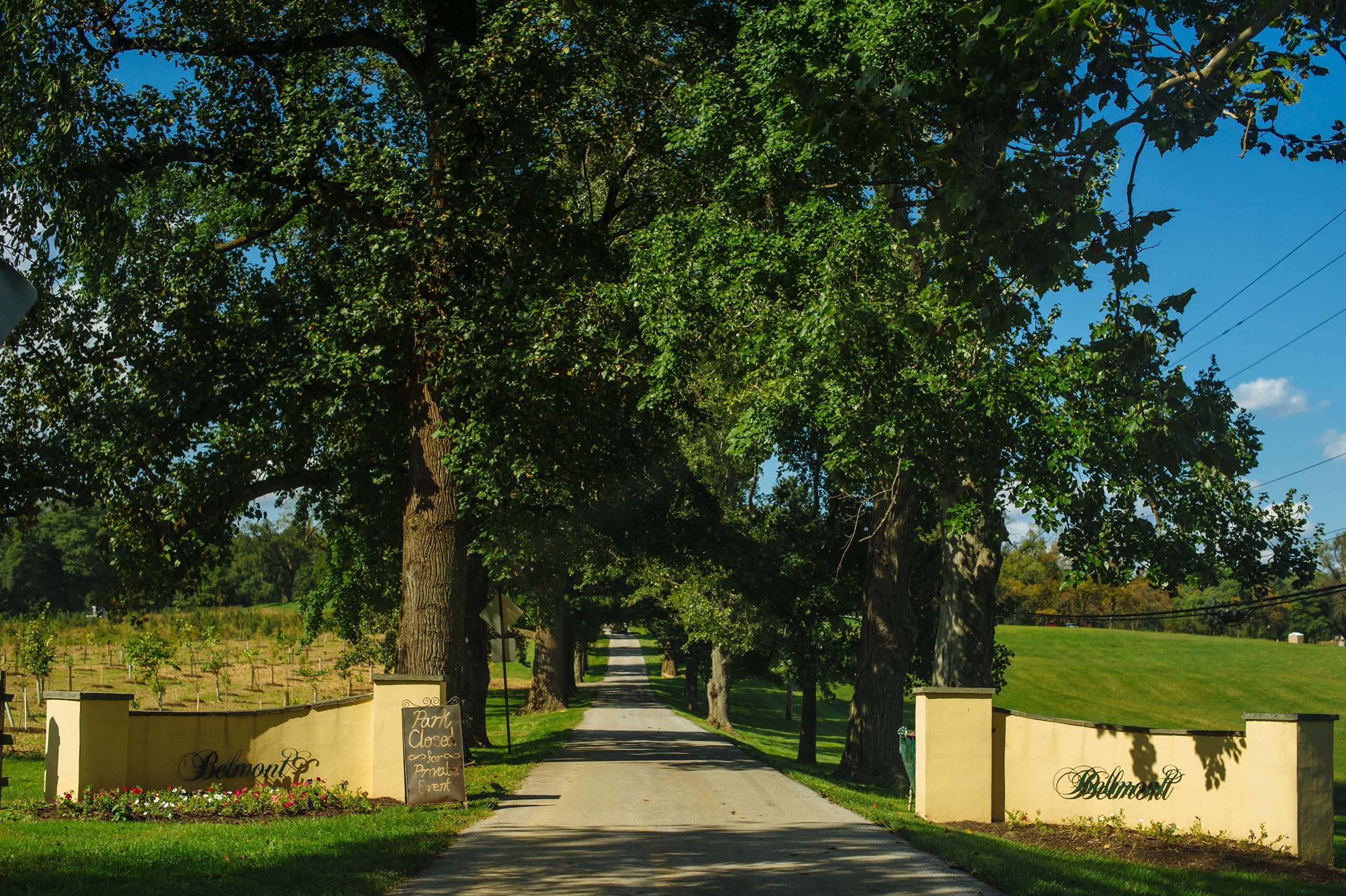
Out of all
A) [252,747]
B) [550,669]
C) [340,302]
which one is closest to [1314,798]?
[252,747]

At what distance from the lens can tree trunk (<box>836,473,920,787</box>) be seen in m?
19.3

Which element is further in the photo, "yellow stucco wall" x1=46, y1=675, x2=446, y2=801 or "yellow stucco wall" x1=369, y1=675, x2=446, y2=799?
"yellow stucco wall" x1=369, y1=675, x2=446, y2=799

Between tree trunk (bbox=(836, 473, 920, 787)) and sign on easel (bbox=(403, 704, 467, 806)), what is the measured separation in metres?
10.3

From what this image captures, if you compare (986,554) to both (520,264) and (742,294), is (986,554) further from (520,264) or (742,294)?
(520,264)

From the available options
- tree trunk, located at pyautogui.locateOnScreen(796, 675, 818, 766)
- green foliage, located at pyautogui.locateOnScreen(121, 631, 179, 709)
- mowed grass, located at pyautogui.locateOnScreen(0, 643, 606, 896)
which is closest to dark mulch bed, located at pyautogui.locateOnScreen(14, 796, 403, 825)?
mowed grass, located at pyautogui.locateOnScreen(0, 643, 606, 896)

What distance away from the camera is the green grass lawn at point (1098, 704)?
8320 mm

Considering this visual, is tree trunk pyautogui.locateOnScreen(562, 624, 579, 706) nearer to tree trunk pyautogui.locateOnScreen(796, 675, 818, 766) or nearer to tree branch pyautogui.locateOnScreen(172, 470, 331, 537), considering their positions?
tree trunk pyautogui.locateOnScreen(796, 675, 818, 766)

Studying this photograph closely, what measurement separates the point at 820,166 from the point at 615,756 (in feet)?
37.4

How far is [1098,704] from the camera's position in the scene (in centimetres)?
6134

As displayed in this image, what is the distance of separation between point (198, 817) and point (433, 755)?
7.84 ft

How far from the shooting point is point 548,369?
1368 cm

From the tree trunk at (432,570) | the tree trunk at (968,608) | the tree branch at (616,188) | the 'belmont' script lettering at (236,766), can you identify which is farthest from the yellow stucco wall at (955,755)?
the tree branch at (616,188)

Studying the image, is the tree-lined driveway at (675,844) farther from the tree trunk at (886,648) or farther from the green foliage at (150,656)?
the green foliage at (150,656)

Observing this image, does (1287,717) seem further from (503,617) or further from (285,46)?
(285,46)
